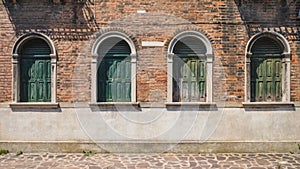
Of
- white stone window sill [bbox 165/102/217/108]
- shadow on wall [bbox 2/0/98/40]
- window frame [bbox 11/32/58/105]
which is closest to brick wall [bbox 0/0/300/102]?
shadow on wall [bbox 2/0/98/40]

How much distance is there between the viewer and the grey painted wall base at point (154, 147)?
26.6 ft

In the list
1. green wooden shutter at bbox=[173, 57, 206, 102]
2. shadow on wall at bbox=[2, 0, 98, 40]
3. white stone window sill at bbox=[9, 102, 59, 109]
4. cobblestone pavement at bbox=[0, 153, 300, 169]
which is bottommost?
cobblestone pavement at bbox=[0, 153, 300, 169]

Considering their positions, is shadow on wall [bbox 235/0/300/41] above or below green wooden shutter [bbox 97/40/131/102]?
above

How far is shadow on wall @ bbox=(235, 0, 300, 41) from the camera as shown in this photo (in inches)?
323

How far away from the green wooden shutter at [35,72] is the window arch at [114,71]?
1.43 metres

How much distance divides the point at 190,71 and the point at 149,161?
271cm

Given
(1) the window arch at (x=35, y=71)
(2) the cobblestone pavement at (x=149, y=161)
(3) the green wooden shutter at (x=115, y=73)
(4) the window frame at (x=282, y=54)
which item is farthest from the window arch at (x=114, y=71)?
(4) the window frame at (x=282, y=54)

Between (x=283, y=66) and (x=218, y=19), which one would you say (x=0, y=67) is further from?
(x=283, y=66)

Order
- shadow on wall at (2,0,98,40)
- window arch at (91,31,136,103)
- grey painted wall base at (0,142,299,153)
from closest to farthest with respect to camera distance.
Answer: grey painted wall base at (0,142,299,153) < shadow on wall at (2,0,98,40) < window arch at (91,31,136,103)

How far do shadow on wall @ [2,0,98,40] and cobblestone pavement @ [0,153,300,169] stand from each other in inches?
127

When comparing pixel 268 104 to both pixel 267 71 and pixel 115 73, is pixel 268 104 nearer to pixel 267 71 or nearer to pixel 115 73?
pixel 267 71

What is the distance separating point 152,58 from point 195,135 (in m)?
2.42

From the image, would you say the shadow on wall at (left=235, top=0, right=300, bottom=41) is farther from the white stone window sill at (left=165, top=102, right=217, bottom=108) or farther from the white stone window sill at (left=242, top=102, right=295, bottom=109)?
the white stone window sill at (left=165, top=102, right=217, bottom=108)

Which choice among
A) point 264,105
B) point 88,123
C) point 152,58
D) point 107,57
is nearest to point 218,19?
point 152,58
